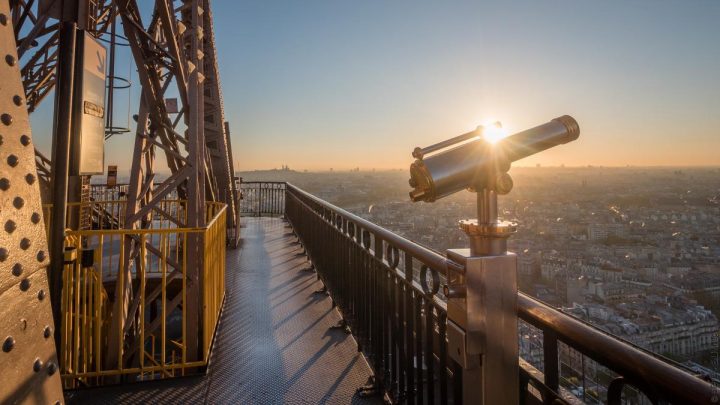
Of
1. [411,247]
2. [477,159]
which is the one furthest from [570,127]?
[411,247]

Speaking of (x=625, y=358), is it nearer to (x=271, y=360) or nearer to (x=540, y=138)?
(x=540, y=138)

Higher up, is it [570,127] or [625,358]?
[570,127]

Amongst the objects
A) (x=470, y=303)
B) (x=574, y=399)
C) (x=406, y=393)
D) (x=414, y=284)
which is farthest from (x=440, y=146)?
(x=406, y=393)

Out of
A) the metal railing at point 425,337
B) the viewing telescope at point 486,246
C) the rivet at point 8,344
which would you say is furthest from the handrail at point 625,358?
the rivet at point 8,344

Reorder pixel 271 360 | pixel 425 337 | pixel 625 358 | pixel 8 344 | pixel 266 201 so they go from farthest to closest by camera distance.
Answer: pixel 266 201 < pixel 271 360 < pixel 425 337 < pixel 8 344 < pixel 625 358

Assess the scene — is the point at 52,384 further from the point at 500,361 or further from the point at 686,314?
the point at 686,314

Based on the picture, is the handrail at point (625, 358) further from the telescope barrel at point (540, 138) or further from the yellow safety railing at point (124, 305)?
the yellow safety railing at point (124, 305)

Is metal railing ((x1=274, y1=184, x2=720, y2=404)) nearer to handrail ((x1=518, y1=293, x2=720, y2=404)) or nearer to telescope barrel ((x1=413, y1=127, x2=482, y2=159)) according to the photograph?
handrail ((x1=518, y1=293, x2=720, y2=404))
